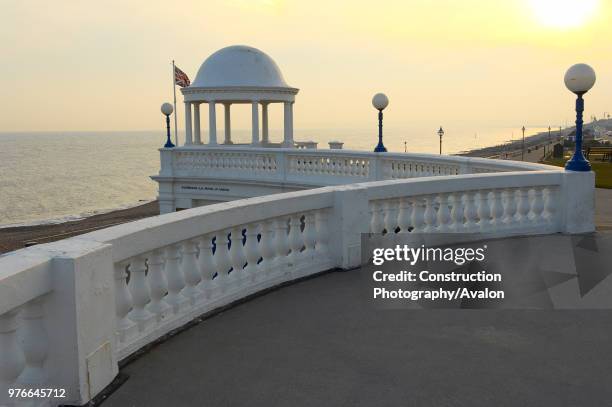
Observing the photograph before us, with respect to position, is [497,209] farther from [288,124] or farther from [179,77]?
[179,77]

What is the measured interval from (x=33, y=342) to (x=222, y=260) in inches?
96.5

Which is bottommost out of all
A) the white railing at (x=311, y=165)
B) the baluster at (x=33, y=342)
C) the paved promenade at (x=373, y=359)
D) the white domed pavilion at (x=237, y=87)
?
the paved promenade at (x=373, y=359)

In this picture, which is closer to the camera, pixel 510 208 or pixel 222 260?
pixel 222 260

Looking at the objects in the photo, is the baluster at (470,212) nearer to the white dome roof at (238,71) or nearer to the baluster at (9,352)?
the baluster at (9,352)

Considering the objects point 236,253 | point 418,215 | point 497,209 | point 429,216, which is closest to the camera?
point 236,253

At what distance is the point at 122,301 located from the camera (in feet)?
15.6

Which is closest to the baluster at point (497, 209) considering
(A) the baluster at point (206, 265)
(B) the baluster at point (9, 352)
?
(A) the baluster at point (206, 265)

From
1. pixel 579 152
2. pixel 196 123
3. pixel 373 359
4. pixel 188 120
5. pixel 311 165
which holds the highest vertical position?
pixel 188 120

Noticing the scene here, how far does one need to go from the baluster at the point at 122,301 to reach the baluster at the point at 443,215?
515cm

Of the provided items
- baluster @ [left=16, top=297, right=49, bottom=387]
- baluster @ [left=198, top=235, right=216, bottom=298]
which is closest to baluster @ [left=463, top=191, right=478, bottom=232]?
baluster @ [left=198, top=235, right=216, bottom=298]

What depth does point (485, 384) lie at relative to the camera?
4.31 m

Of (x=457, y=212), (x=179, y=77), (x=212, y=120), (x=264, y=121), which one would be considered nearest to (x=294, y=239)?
(x=457, y=212)

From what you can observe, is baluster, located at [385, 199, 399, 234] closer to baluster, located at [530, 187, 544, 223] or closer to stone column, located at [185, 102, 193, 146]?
baluster, located at [530, 187, 544, 223]

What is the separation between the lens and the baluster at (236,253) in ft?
20.2
